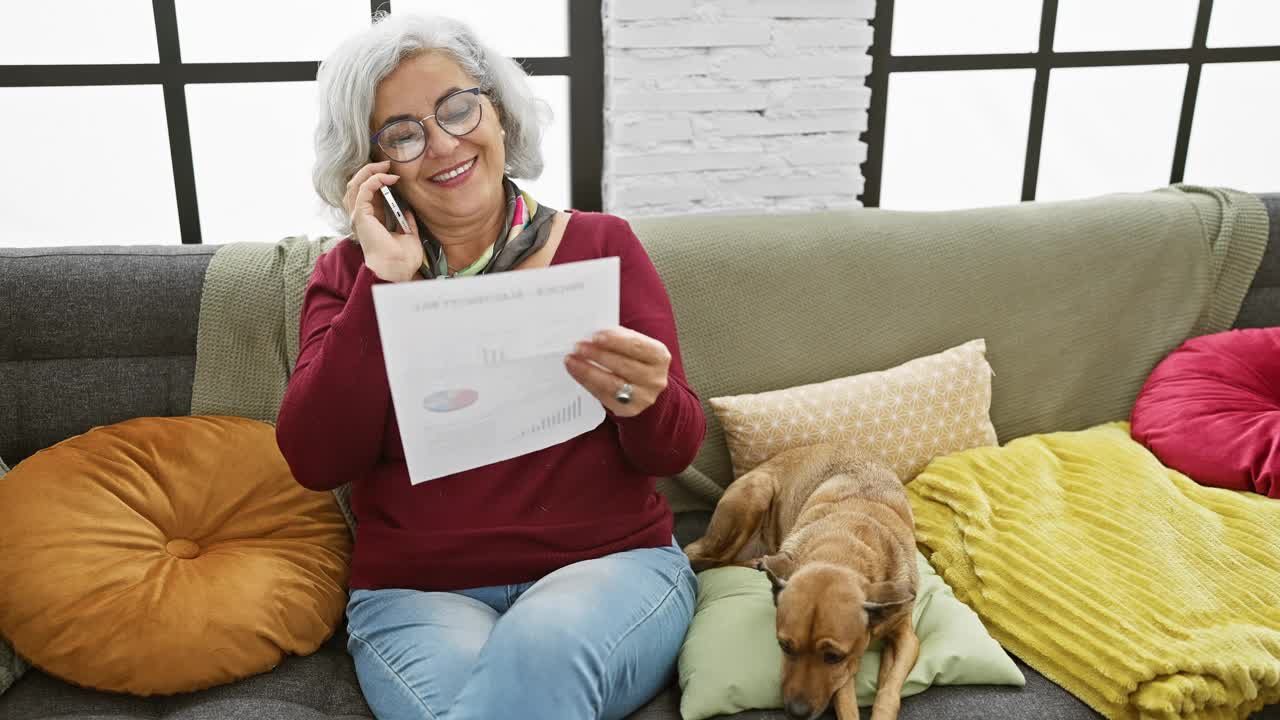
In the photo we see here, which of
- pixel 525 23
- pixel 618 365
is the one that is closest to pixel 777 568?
pixel 618 365

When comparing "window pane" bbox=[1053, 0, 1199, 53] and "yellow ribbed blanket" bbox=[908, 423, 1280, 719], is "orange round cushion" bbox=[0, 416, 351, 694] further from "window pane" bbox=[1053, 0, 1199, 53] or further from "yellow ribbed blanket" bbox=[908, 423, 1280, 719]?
"window pane" bbox=[1053, 0, 1199, 53]

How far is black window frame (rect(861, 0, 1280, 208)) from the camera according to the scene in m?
2.46

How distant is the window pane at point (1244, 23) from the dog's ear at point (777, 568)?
2310 mm

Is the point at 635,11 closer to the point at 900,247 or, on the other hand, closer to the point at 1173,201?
the point at 900,247

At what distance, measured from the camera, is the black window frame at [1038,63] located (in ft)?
8.08

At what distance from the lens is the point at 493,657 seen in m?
1.14

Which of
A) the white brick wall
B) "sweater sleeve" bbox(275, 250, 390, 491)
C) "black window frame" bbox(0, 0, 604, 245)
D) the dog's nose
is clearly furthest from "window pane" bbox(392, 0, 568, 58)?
the dog's nose

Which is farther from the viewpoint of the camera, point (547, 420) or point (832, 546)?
point (832, 546)

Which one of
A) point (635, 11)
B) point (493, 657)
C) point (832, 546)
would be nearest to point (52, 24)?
point (635, 11)

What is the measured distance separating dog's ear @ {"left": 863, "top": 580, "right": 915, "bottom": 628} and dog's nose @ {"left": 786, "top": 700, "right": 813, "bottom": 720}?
14 cm

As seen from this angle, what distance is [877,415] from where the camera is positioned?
179 centimetres

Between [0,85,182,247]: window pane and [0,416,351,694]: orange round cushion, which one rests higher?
[0,85,182,247]: window pane

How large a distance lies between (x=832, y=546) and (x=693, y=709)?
1.09 ft

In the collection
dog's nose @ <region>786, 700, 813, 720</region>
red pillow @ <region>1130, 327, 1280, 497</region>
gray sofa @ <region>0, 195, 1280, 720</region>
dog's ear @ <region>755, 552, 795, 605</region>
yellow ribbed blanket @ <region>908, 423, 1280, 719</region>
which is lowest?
dog's nose @ <region>786, 700, 813, 720</region>
